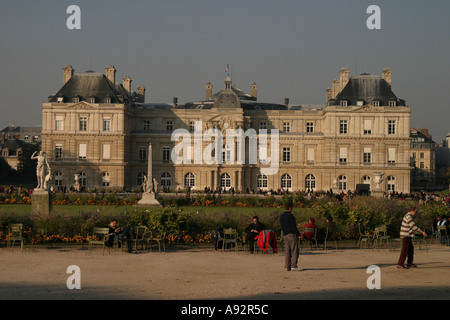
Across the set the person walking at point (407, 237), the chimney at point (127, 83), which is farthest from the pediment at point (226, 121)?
the person walking at point (407, 237)

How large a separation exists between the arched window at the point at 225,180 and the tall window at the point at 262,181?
133 inches

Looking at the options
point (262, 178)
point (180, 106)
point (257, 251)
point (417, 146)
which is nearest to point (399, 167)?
point (262, 178)

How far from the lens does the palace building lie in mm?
66812

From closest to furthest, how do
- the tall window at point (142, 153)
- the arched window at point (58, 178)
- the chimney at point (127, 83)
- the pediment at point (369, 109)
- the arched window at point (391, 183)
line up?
1. the arched window at point (58, 178)
2. the arched window at point (391, 183)
3. the pediment at point (369, 109)
4. the tall window at point (142, 153)
5. the chimney at point (127, 83)

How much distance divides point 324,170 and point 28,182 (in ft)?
118

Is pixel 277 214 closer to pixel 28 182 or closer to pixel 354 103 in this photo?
pixel 354 103

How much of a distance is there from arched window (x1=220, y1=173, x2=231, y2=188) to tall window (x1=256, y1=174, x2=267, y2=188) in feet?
11.1

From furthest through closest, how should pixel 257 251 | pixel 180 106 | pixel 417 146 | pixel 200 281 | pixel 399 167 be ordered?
pixel 417 146 → pixel 180 106 → pixel 399 167 → pixel 257 251 → pixel 200 281

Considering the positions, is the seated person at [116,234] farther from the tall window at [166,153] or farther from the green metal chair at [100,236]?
the tall window at [166,153]

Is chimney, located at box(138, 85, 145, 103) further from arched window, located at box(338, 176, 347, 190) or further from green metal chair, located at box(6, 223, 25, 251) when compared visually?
green metal chair, located at box(6, 223, 25, 251)

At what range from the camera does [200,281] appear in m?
15.1

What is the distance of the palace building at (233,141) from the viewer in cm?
6681

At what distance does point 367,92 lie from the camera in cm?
6888
